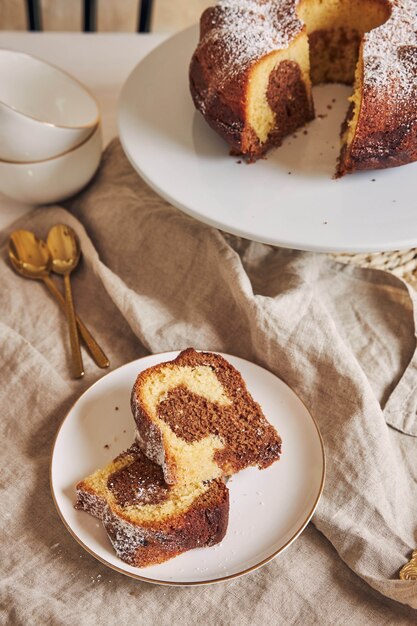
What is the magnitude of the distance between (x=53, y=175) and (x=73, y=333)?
1.29 ft

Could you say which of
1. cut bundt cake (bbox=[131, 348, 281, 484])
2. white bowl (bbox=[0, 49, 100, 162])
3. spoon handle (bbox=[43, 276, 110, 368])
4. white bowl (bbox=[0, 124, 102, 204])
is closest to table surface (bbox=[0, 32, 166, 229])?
white bowl (bbox=[0, 49, 100, 162])

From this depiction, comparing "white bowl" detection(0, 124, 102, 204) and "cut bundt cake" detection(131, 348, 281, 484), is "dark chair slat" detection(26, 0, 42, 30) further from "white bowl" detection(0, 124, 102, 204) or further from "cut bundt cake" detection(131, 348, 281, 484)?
"cut bundt cake" detection(131, 348, 281, 484)

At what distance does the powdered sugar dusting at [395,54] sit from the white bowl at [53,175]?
2.09 feet

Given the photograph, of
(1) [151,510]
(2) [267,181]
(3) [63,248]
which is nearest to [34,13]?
(3) [63,248]

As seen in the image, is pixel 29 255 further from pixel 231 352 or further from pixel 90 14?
pixel 90 14

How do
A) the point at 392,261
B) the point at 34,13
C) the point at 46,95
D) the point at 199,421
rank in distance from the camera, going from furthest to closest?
the point at 34,13
the point at 46,95
the point at 392,261
the point at 199,421

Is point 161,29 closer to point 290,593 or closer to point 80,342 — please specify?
point 80,342

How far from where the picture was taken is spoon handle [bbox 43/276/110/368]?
5.09 ft

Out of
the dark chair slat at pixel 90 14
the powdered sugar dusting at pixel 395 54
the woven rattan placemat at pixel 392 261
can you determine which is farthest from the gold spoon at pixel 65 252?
the dark chair slat at pixel 90 14

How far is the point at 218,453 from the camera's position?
131 cm

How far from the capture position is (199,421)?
4.41 ft

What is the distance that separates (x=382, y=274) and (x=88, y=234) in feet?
2.28

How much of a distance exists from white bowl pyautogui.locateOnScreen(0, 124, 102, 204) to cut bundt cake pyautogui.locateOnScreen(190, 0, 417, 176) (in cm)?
28

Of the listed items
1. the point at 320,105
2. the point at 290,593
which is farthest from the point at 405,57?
the point at 290,593
